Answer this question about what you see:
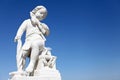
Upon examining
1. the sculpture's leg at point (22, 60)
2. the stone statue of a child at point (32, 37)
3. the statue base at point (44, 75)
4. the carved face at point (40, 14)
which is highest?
the carved face at point (40, 14)

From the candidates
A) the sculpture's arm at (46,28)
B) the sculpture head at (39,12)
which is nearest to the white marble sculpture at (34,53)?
the sculpture head at (39,12)

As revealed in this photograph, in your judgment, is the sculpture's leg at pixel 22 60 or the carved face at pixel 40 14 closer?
the sculpture's leg at pixel 22 60

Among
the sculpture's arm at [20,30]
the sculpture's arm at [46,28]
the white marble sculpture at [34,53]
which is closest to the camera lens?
the white marble sculpture at [34,53]

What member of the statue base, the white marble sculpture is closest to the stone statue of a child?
the white marble sculpture

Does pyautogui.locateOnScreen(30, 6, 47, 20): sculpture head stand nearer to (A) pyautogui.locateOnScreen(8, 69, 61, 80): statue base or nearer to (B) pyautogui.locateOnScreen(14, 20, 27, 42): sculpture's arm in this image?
(B) pyautogui.locateOnScreen(14, 20, 27, 42): sculpture's arm

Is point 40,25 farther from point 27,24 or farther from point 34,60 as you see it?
point 34,60

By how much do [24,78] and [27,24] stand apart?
253 cm

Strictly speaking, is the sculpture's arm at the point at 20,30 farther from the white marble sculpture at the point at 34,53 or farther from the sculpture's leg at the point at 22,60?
the sculpture's leg at the point at 22,60

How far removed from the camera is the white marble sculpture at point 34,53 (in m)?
11.1

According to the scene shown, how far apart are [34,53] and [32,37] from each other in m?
0.75

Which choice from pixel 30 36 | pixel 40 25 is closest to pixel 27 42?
pixel 30 36

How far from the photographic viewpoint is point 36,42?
11.4 meters

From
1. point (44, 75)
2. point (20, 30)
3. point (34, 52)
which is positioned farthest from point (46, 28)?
point (44, 75)

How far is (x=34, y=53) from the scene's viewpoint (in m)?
11.4
